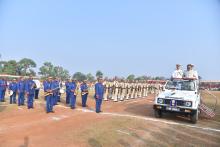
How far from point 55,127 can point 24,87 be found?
822 centimetres

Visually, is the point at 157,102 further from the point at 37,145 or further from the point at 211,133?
the point at 37,145

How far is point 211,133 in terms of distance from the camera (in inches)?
457

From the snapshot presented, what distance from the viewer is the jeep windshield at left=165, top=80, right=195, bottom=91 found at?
14.4 metres

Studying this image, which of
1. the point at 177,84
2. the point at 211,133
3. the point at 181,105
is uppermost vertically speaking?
the point at 177,84

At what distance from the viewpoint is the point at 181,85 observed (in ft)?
48.5

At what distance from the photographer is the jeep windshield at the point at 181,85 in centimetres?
1445

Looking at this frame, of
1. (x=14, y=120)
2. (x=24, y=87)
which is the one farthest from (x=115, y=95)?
(x=14, y=120)

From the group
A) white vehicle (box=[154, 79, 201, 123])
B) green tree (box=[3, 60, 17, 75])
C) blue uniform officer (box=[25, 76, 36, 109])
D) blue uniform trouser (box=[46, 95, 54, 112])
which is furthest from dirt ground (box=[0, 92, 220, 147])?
green tree (box=[3, 60, 17, 75])

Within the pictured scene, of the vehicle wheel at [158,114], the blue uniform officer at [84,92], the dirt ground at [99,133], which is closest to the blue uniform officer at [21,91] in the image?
the blue uniform officer at [84,92]

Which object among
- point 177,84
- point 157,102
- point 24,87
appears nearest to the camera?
point 157,102

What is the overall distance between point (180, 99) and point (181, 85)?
1.64 m

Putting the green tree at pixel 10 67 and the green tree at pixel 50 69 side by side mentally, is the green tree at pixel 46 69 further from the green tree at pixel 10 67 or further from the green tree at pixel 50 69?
the green tree at pixel 10 67

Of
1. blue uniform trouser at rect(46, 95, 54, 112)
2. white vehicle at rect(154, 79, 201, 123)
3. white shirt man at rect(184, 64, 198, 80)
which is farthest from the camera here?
white shirt man at rect(184, 64, 198, 80)

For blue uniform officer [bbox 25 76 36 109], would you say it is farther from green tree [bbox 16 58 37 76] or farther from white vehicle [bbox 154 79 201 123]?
green tree [bbox 16 58 37 76]
